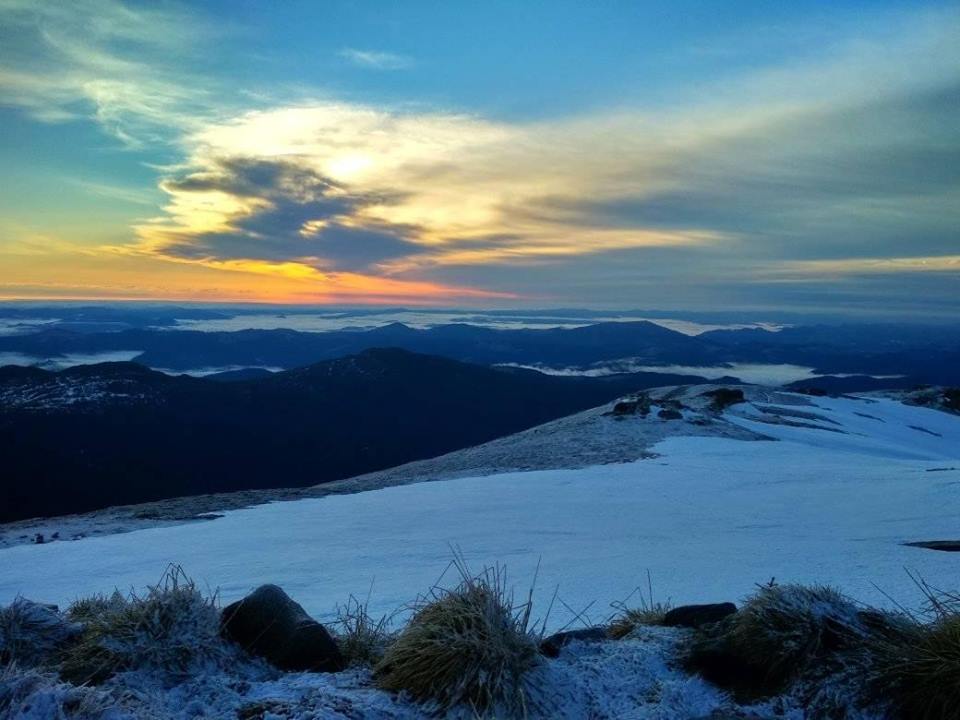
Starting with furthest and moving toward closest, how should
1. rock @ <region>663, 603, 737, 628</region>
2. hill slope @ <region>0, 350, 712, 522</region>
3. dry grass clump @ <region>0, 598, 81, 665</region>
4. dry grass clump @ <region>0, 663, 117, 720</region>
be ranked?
hill slope @ <region>0, 350, 712, 522</region>, rock @ <region>663, 603, 737, 628</region>, dry grass clump @ <region>0, 598, 81, 665</region>, dry grass clump @ <region>0, 663, 117, 720</region>

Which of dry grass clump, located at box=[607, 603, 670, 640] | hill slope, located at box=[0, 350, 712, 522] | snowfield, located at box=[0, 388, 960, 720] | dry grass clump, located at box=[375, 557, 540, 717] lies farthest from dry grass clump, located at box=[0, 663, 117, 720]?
hill slope, located at box=[0, 350, 712, 522]

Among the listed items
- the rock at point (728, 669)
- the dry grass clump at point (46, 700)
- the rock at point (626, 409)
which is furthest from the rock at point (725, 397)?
the dry grass clump at point (46, 700)

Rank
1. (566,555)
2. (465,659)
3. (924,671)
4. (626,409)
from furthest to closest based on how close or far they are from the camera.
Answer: (626,409)
(566,555)
(465,659)
(924,671)

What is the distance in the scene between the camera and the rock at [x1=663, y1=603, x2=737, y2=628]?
15.2 ft

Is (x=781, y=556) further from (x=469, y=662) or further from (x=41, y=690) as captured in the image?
(x=41, y=690)

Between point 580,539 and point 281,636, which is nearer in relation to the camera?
point 281,636

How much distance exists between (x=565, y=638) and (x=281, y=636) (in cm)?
180

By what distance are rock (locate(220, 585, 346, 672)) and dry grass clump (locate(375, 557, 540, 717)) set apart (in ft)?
1.76

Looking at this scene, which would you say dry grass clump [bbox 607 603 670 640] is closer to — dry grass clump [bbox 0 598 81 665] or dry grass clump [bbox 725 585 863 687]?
dry grass clump [bbox 725 585 863 687]

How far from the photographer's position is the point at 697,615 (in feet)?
15.4

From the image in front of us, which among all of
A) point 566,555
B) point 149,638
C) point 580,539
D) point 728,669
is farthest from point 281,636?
point 580,539

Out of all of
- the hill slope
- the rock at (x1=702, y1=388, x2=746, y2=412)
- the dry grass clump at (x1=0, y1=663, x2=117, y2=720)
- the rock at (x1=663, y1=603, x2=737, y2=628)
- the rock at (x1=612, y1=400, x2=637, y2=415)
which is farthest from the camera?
the hill slope

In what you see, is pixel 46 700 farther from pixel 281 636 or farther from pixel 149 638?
pixel 281 636

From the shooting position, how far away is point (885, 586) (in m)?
6.32
